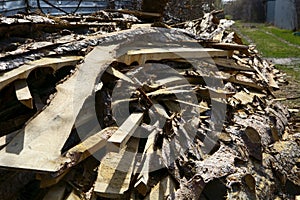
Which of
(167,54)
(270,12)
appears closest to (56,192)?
(167,54)

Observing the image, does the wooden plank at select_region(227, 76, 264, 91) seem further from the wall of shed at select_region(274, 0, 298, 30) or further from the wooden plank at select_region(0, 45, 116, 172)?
the wall of shed at select_region(274, 0, 298, 30)

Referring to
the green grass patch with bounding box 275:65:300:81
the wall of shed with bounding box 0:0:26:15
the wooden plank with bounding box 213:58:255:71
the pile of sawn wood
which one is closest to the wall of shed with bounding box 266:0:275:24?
the green grass patch with bounding box 275:65:300:81

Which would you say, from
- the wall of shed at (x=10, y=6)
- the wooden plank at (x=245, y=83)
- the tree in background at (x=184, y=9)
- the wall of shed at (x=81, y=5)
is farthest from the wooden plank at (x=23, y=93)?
the tree in background at (x=184, y=9)

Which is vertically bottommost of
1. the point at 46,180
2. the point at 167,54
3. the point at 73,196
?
the point at 73,196

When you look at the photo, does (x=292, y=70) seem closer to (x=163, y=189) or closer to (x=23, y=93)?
(x=163, y=189)

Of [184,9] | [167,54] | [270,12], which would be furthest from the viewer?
[270,12]

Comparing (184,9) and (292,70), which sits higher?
(184,9)

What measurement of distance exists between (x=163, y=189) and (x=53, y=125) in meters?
0.87

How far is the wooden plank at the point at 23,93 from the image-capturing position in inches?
92.7

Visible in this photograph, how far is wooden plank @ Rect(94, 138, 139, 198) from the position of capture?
86.8 inches

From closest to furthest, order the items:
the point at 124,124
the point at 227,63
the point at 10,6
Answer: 1. the point at 124,124
2. the point at 227,63
3. the point at 10,6

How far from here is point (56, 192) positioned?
2197 millimetres

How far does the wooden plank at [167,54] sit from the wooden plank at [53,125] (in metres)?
0.44

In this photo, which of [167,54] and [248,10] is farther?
[248,10]
